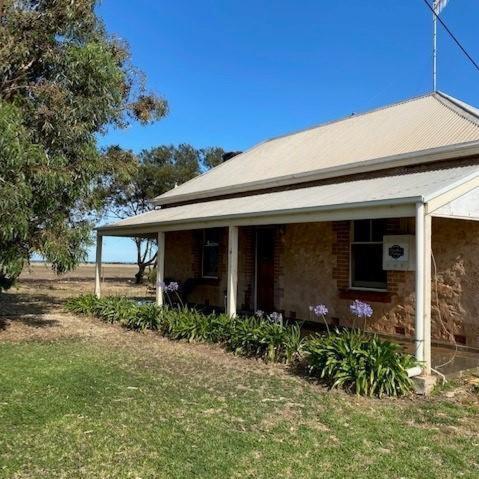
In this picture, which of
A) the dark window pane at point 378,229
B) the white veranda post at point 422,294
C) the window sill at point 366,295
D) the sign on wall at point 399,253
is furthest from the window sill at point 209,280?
the white veranda post at point 422,294

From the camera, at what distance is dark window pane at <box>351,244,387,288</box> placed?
10.5 metres

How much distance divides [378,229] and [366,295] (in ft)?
4.32

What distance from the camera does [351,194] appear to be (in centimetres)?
896

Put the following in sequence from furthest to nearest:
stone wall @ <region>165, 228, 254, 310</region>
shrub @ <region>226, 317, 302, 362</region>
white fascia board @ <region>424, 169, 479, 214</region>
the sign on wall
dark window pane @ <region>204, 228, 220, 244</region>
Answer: dark window pane @ <region>204, 228, 220, 244</region> < stone wall @ <region>165, 228, 254, 310</region> < the sign on wall < shrub @ <region>226, 317, 302, 362</region> < white fascia board @ <region>424, 169, 479, 214</region>

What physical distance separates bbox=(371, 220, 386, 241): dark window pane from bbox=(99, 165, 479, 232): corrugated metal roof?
84 centimetres

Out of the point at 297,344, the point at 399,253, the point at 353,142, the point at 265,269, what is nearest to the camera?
the point at 297,344

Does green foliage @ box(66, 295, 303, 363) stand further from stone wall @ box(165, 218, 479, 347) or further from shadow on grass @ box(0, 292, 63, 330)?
stone wall @ box(165, 218, 479, 347)

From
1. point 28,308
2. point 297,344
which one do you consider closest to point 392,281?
point 297,344

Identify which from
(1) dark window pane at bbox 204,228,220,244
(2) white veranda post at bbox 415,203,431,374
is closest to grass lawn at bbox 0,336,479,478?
(2) white veranda post at bbox 415,203,431,374

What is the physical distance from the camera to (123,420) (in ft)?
17.8

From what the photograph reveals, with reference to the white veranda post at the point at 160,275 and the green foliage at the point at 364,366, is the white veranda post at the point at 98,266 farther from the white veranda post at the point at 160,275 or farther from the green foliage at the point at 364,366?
the green foliage at the point at 364,366

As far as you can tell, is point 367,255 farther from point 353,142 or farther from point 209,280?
point 209,280

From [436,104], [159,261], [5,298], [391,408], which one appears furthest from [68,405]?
[5,298]

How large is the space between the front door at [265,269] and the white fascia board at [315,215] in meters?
2.32
